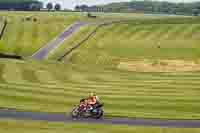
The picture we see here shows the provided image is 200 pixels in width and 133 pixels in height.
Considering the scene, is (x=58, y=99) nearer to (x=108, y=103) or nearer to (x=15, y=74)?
(x=108, y=103)

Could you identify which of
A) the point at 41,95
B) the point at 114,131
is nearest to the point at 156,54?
the point at 41,95

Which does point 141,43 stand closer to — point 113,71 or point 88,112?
point 113,71

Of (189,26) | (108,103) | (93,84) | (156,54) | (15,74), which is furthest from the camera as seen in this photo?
(189,26)

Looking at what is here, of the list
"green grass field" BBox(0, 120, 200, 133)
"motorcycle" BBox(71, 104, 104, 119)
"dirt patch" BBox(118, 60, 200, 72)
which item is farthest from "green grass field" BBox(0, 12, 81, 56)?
"green grass field" BBox(0, 120, 200, 133)

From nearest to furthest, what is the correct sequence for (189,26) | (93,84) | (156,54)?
1. (93,84)
2. (156,54)
3. (189,26)

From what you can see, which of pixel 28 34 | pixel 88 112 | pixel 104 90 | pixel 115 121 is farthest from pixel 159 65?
pixel 115 121

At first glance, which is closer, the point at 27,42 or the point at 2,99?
the point at 2,99

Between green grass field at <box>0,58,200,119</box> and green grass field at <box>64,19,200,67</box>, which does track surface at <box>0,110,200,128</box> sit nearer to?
green grass field at <box>0,58,200,119</box>
